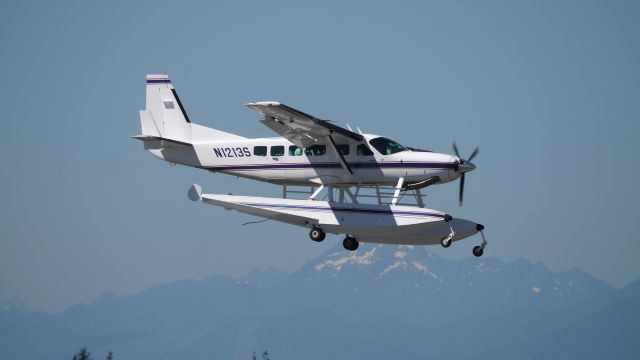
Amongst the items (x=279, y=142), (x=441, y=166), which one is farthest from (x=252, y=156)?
(x=441, y=166)

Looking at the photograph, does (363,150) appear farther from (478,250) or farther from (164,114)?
(164,114)

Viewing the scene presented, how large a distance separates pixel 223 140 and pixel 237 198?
9.13ft

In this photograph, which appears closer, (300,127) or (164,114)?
(300,127)

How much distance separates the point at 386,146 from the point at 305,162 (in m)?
3.14

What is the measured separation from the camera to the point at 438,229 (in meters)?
41.0

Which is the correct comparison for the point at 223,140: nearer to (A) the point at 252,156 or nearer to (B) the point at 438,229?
(A) the point at 252,156

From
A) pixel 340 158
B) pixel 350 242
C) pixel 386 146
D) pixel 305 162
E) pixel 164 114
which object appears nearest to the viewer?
pixel 340 158

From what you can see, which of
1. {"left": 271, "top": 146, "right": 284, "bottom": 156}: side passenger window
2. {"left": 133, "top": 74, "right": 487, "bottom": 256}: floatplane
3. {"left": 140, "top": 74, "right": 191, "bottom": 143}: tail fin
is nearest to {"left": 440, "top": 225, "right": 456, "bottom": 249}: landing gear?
{"left": 133, "top": 74, "right": 487, "bottom": 256}: floatplane

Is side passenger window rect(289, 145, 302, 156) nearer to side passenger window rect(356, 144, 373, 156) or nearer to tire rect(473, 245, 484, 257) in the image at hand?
side passenger window rect(356, 144, 373, 156)

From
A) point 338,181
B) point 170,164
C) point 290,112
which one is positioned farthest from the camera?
point 170,164

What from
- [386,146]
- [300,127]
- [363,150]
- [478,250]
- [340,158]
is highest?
[300,127]

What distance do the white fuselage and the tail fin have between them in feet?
2.84

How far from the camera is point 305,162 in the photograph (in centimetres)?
4097

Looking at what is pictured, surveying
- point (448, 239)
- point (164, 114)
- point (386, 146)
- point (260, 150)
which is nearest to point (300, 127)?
point (260, 150)
